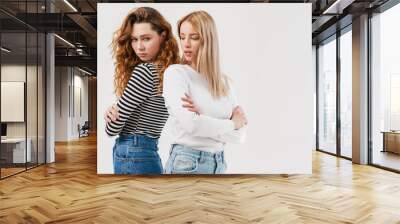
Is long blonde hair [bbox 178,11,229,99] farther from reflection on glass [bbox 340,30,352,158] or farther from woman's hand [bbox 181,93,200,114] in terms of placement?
reflection on glass [bbox 340,30,352,158]

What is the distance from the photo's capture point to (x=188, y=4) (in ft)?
20.9

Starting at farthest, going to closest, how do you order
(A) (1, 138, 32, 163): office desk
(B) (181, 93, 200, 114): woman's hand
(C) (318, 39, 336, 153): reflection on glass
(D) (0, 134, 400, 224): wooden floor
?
(C) (318, 39, 336, 153): reflection on glass, (A) (1, 138, 32, 163): office desk, (B) (181, 93, 200, 114): woman's hand, (D) (0, 134, 400, 224): wooden floor

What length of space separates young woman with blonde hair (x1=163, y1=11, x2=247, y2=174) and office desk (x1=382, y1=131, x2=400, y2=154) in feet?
10.2

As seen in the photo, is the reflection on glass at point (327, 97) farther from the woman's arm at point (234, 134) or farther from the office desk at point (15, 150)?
the office desk at point (15, 150)

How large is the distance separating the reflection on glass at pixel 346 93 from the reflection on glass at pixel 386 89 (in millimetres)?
907

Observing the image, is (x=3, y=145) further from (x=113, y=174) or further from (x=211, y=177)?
(x=211, y=177)

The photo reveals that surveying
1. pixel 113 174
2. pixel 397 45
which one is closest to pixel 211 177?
pixel 113 174

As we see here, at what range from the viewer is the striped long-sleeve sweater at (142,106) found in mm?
6066

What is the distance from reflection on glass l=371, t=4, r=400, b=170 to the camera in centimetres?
737

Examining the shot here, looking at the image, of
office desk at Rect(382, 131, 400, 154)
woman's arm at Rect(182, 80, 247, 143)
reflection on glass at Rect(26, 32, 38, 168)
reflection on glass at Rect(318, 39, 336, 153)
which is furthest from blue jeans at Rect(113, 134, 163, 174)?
reflection on glass at Rect(318, 39, 336, 153)

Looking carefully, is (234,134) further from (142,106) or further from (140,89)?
(140,89)

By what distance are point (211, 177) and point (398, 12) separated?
4629mm

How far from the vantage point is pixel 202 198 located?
16.3ft

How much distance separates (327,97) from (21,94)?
758 centimetres
